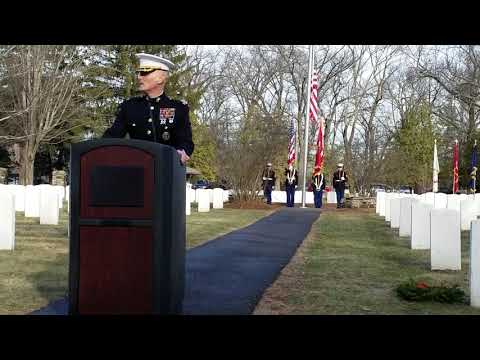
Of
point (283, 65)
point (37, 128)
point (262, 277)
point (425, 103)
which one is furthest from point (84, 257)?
point (425, 103)

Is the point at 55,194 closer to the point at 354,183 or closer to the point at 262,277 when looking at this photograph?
the point at 262,277

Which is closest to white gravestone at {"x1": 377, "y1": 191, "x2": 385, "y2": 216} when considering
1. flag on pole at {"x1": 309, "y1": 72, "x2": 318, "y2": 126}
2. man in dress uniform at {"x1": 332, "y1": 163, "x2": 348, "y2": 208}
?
man in dress uniform at {"x1": 332, "y1": 163, "x2": 348, "y2": 208}

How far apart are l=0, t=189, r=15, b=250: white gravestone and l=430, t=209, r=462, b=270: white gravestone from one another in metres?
6.49

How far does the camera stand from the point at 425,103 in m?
57.2

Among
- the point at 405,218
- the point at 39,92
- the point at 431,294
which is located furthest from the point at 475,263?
the point at 39,92

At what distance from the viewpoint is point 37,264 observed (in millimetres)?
9367

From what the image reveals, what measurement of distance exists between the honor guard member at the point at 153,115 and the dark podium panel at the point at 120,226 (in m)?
0.83

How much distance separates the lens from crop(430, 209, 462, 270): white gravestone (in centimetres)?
917

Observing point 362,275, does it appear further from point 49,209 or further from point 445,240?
point 49,209

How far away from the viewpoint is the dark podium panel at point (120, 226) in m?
4.50

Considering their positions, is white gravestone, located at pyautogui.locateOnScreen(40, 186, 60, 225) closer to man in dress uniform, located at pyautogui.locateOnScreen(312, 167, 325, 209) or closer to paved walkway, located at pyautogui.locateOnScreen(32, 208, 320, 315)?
paved walkway, located at pyautogui.locateOnScreen(32, 208, 320, 315)

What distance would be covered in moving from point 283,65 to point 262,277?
47.6 metres

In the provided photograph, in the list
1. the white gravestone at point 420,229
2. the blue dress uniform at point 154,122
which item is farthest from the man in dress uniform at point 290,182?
the blue dress uniform at point 154,122
